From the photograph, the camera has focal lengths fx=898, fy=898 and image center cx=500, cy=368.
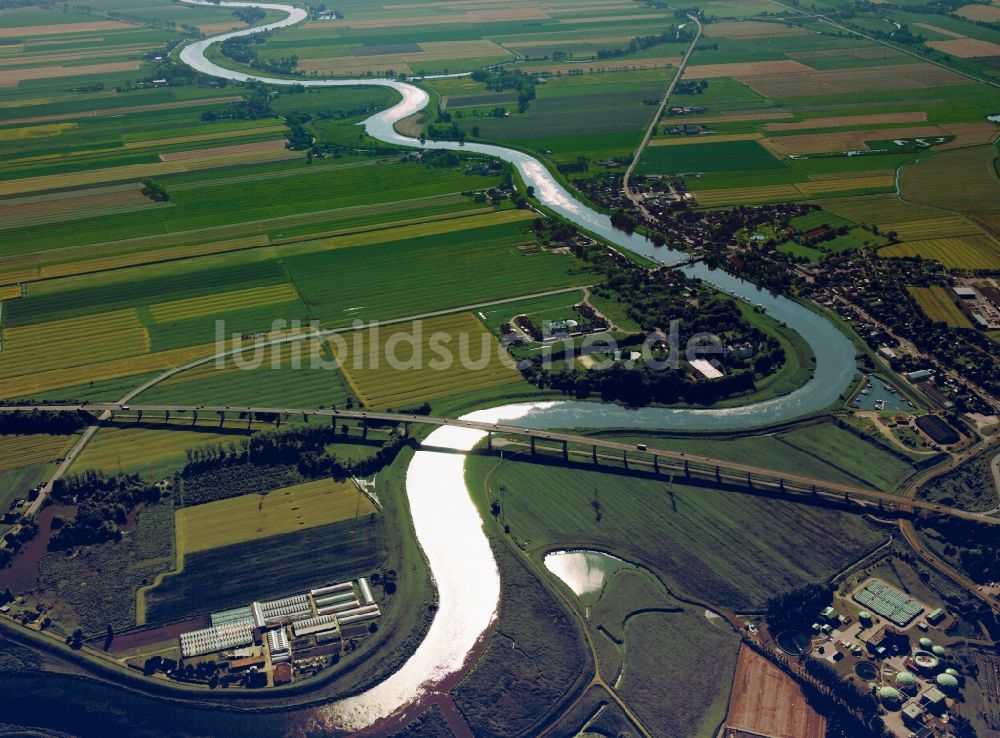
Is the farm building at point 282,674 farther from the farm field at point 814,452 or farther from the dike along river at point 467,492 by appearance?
the farm field at point 814,452

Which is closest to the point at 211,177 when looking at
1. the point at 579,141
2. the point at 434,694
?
the point at 579,141

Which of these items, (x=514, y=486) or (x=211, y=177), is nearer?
(x=514, y=486)

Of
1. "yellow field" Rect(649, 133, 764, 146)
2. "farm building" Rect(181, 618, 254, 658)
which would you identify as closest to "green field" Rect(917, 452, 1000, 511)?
"farm building" Rect(181, 618, 254, 658)

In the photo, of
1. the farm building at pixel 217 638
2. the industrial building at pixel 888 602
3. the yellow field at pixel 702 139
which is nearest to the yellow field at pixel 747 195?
the yellow field at pixel 702 139

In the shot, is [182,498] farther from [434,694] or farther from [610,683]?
[610,683]

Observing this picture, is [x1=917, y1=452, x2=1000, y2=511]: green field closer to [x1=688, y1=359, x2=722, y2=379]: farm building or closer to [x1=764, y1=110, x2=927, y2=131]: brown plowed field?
[x1=688, y1=359, x2=722, y2=379]: farm building
